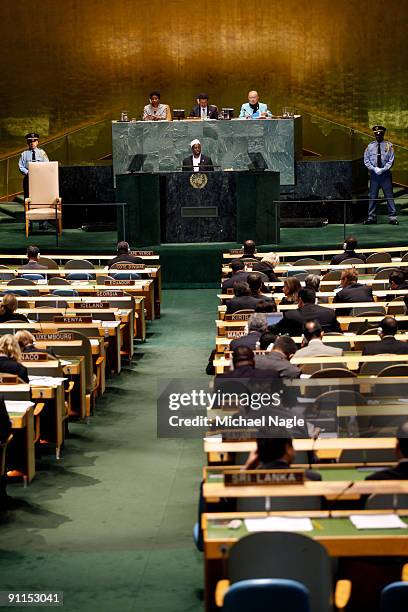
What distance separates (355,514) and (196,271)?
42.0 feet

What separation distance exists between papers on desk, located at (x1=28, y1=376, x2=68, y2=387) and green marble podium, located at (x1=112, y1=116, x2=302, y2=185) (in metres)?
10.4

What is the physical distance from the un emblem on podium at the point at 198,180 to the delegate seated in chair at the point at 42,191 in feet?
7.58

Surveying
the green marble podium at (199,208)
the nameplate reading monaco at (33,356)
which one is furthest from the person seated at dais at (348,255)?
the nameplate reading monaco at (33,356)

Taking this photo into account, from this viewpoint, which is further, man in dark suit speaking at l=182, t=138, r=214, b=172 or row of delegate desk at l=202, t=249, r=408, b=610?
man in dark suit speaking at l=182, t=138, r=214, b=172

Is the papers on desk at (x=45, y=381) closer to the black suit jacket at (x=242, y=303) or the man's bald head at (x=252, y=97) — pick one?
the black suit jacket at (x=242, y=303)

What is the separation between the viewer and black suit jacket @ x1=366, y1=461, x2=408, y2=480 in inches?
271

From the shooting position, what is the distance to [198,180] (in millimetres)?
19297

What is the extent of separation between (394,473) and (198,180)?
1276 centimetres

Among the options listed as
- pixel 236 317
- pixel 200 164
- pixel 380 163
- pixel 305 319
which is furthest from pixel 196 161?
pixel 305 319

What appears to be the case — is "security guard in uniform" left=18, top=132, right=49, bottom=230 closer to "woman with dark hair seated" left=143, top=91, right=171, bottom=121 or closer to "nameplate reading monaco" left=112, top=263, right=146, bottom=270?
"woman with dark hair seated" left=143, top=91, right=171, bottom=121

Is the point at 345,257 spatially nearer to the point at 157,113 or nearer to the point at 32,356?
the point at 157,113

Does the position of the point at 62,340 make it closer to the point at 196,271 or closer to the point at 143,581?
the point at 143,581

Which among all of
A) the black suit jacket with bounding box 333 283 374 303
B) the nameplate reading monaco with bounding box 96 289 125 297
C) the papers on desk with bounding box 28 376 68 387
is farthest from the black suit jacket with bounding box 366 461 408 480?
the nameplate reading monaco with bounding box 96 289 125 297

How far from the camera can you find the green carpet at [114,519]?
24.2 ft
